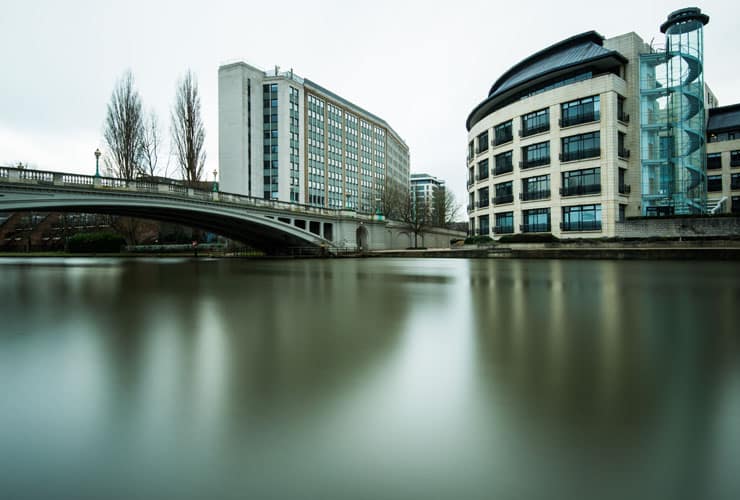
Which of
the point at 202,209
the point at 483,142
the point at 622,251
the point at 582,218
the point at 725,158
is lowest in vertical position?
the point at 622,251

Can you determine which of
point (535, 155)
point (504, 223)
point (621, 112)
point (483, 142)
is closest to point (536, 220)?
point (504, 223)

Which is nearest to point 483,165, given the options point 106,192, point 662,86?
point 662,86

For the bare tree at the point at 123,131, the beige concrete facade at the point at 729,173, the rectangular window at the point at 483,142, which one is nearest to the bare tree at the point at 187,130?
the bare tree at the point at 123,131

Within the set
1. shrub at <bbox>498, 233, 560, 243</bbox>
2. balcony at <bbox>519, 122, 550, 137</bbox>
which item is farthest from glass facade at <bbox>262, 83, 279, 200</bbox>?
shrub at <bbox>498, 233, 560, 243</bbox>

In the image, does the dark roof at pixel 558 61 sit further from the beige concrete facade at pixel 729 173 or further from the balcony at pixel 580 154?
the beige concrete facade at pixel 729 173

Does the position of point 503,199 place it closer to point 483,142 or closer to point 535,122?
point 535,122

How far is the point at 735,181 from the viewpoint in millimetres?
42000

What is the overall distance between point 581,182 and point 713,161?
25.0 m

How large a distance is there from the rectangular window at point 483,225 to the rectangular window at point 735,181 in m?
28.3

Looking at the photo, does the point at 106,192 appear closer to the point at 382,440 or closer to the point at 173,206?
the point at 173,206

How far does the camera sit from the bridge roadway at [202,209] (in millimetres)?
18859

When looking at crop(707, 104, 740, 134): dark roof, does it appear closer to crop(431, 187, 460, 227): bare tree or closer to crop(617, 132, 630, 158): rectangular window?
crop(617, 132, 630, 158): rectangular window

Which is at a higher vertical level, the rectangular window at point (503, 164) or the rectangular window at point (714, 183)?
the rectangular window at point (503, 164)

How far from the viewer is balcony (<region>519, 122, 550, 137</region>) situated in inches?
1293
